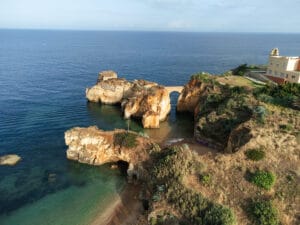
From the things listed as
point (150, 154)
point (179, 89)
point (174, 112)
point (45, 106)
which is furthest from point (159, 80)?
point (150, 154)

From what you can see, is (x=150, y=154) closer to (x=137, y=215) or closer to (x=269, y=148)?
(x=137, y=215)

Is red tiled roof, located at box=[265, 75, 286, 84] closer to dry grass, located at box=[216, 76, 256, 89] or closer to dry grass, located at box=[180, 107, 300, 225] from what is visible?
dry grass, located at box=[216, 76, 256, 89]

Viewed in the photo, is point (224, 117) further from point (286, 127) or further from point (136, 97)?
point (136, 97)

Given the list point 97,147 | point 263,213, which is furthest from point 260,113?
point 97,147

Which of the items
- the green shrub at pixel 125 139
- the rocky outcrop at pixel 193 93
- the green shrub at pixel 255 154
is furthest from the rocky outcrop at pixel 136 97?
the green shrub at pixel 255 154

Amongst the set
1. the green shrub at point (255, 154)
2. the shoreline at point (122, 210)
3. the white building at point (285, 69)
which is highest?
the white building at point (285, 69)

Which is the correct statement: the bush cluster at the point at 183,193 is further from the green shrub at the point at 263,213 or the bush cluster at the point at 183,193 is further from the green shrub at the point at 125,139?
the green shrub at the point at 125,139

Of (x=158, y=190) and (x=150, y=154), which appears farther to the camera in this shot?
(x=150, y=154)
